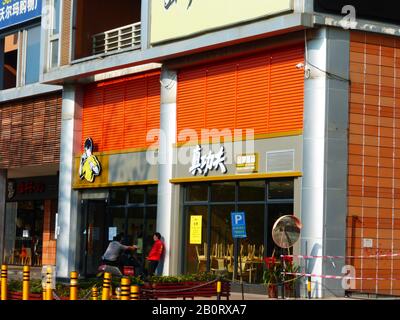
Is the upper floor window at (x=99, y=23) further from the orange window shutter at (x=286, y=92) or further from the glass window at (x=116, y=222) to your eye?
the orange window shutter at (x=286, y=92)

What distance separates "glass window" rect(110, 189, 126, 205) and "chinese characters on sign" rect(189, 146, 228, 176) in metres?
4.88

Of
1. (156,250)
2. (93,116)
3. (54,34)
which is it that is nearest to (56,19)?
(54,34)

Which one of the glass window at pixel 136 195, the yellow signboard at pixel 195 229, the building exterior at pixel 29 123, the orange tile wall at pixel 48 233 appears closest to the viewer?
the yellow signboard at pixel 195 229

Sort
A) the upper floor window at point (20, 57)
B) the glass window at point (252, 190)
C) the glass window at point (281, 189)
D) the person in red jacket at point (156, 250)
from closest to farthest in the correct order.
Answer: the glass window at point (281, 189) → the glass window at point (252, 190) → the person in red jacket at point (156, 250) → the upper floor window at point (20, 57)

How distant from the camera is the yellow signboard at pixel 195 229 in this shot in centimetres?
3116

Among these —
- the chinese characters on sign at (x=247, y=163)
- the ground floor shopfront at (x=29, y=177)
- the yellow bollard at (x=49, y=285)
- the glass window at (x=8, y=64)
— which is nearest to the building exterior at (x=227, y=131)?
the chinese characters on sign at (x=247, y=163)

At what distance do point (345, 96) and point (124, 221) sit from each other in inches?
451

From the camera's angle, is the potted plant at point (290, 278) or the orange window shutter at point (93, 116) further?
the orange window shutter at point (93, 116)

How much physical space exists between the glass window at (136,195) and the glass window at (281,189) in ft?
Result: 22.7

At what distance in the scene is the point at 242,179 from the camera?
96.4 ft

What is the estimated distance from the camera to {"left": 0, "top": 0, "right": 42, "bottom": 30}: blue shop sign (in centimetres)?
4106

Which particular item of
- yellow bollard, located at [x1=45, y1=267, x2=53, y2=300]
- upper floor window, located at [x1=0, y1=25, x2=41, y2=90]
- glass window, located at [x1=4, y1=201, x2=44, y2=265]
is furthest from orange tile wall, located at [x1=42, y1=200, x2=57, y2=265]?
yellow bollard, located at [x1=45, y1=267, x2=53, y2=300]

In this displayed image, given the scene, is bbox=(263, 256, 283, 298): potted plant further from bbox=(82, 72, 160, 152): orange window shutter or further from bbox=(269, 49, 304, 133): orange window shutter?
bbox=(82, 72, 160, 152): orange window shutter
